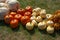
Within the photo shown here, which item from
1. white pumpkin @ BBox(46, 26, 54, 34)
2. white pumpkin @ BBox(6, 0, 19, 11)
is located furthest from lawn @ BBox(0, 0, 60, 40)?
white pumpkin @ BBox(6, 0, 19, 11)

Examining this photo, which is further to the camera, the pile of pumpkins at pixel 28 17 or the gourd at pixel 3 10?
the gourd at pixel 3 10

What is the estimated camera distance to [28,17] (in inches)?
104

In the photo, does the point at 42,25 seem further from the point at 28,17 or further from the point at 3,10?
the point at 3,10

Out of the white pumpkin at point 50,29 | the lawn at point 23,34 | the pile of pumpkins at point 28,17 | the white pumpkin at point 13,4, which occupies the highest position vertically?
the white pumpkin at point 13,4

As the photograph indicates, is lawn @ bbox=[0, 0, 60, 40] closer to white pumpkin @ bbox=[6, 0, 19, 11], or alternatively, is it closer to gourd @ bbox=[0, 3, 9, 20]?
gourd @ bbox=[0, 3, 9, 20]

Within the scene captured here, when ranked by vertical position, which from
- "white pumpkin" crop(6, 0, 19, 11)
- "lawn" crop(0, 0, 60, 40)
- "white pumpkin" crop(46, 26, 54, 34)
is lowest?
"lawn" crop(0, 0, 60, 40)

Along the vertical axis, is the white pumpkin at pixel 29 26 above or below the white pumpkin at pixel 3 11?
below

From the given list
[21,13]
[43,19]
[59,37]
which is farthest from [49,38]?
[21,13]

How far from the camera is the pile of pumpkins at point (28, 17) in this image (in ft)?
8.27

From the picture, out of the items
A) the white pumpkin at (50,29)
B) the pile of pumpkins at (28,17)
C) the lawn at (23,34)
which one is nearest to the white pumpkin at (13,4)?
the pile of pumpkins at (28,17)

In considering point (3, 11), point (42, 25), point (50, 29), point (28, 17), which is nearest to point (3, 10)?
point (3, 11)

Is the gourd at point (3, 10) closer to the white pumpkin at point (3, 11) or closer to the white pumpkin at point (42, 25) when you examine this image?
the white pumpkin at point (3, 11)

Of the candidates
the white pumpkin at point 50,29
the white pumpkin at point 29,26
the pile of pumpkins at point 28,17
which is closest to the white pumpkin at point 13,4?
the pile of pumpkins at point 28,17

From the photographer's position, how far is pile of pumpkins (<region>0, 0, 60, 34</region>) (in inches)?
99.2
